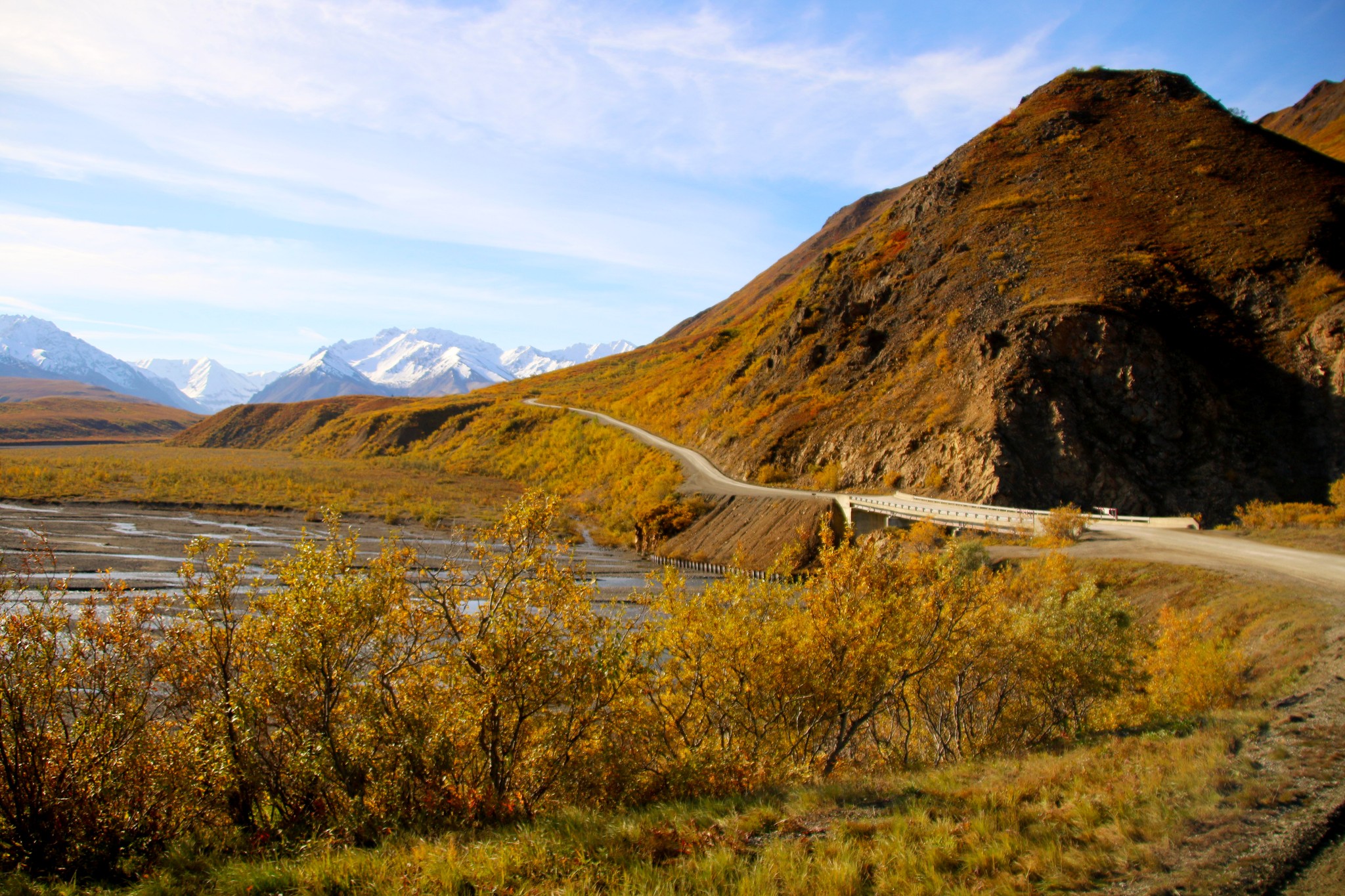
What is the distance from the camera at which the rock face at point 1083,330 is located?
129 feet

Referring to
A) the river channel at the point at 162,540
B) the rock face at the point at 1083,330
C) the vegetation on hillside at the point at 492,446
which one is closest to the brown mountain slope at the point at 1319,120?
the rock face at the point at 1083,330

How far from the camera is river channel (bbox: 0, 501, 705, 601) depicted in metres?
36.1

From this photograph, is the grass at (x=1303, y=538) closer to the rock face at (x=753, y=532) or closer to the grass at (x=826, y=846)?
the rock face at (x=753, y=532)

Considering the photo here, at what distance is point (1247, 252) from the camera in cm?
4659

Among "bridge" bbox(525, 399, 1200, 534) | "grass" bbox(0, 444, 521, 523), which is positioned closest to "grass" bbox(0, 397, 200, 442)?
"grass" bbox(0, 444, 521, 523)

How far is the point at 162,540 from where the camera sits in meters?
45.8

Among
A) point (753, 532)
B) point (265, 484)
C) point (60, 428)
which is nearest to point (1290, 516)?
point (753, 532)

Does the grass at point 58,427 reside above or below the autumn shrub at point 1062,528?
above

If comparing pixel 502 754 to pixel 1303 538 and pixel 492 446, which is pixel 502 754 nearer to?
pixel 1303 538

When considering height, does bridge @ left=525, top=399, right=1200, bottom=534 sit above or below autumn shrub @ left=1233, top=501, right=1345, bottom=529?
below

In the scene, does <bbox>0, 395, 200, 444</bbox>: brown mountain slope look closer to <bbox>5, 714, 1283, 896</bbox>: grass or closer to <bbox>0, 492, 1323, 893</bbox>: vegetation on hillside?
<bbox>0, 492, 1323, 893</bbox>: vegetation on hillside

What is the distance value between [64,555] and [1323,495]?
7008 centimetres

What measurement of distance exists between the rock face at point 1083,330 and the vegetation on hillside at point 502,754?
30.2 m

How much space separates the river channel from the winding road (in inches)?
542
